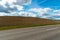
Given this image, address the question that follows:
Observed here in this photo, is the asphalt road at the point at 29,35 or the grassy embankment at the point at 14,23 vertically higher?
the asphalt road at the point at 29,35

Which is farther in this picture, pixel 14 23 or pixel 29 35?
pixel 14 23

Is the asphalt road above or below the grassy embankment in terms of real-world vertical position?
above

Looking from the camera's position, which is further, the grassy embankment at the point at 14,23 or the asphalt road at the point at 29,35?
the grassy embankment at the point at 14,23

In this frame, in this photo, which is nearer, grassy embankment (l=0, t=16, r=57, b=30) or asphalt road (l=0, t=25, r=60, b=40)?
asphalt road (l=0, t=25, r=60, b=40)

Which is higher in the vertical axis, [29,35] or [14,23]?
[29,35]
